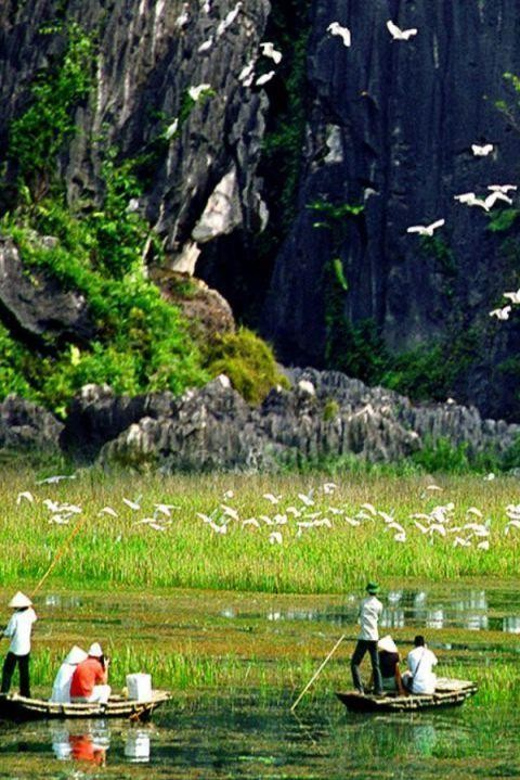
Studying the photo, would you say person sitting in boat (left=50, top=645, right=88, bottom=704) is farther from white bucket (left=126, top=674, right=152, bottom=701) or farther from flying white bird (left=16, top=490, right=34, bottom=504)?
flying white bird (left=16, top=490, right=34, bottom=504)

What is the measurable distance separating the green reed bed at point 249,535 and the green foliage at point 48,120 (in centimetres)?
1402

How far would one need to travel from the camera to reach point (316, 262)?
58.8 metres

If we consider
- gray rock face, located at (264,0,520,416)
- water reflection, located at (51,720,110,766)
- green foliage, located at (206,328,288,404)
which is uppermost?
gray rock face, located at (264,0,520,416)

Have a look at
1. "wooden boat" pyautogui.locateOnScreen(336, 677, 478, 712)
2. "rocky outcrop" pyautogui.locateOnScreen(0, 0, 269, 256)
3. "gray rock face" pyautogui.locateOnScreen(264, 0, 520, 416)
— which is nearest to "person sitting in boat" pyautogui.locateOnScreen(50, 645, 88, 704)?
"wooden boat" pyautogui.locateOnScreen(336, 677, 478, 712)

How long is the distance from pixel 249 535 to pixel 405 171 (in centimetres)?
2827

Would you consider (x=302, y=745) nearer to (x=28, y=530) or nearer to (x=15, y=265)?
(x=28, y=530)

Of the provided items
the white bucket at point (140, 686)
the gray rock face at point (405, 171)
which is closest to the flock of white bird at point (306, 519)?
the white bucket at point (140, 686)

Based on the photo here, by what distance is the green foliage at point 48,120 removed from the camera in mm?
49938

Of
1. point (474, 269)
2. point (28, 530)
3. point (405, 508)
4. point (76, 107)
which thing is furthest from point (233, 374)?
point (28, 530)

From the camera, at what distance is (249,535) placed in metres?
30.8

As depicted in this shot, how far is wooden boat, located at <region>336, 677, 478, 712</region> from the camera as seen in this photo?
64.3ft

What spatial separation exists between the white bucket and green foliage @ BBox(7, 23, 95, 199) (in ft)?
103

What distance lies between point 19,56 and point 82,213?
11.2 ft

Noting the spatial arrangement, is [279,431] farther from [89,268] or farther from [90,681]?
[90,681]
